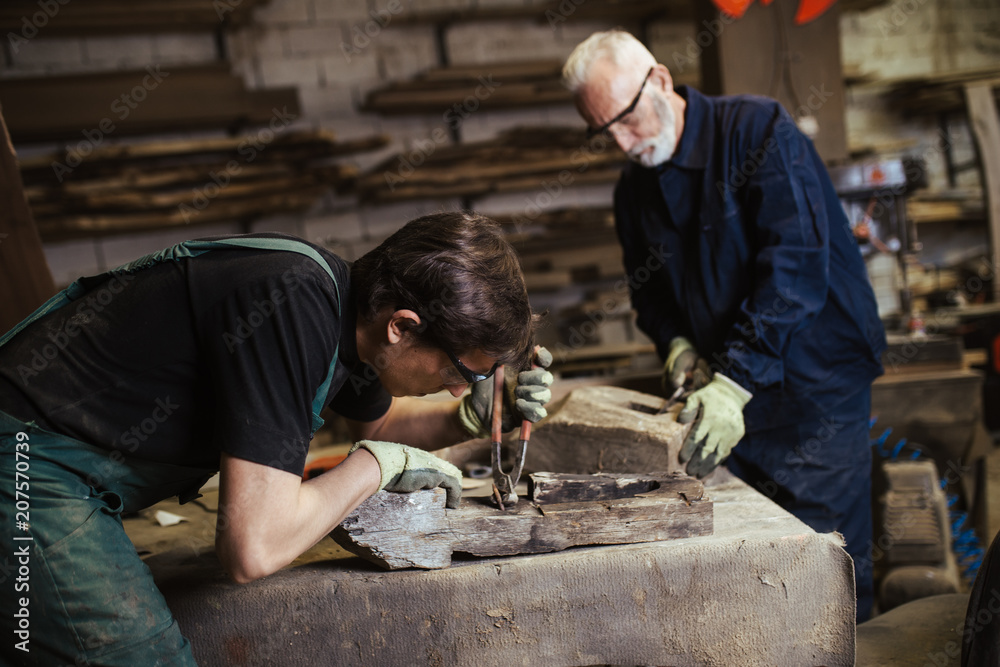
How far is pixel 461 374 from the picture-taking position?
1607 millimetres

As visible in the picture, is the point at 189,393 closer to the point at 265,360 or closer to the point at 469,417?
the point at 265,360

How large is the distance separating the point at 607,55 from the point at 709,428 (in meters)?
1.25

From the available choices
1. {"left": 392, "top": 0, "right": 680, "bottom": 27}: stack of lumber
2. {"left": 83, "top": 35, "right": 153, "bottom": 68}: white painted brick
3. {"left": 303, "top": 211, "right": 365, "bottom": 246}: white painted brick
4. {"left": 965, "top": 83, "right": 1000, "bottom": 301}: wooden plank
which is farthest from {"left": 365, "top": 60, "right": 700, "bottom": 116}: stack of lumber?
{"left": 965, "top": 83, "right": 1000, "bottom": 301}: wooden plank

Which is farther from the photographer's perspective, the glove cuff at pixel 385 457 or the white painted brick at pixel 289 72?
the white painted brick at pixel 289 72

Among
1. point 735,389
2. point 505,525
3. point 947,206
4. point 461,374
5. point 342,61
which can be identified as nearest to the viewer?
point 461,374

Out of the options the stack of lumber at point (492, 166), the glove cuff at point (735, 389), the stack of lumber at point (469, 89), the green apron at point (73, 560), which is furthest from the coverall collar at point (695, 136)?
the stack of lumber at point (469, 89)

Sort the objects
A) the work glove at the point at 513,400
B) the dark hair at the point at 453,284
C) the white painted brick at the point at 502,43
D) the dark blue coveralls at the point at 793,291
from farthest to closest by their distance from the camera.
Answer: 1. the white painted brick at the point at 502,43
2. the dark blue coveralls at the point at 793,291
3. the work glove at the point at 513,400
4. the dark hair at the point at 453,284

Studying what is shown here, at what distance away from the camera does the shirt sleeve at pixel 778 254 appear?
2277mm

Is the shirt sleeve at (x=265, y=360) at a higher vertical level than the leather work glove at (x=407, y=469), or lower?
higher

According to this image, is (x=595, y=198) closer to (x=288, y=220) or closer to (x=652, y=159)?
(x=288, y=220)

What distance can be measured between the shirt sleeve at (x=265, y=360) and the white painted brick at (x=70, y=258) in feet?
14.9

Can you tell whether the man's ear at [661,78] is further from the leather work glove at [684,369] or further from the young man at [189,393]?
the young man at [189,393]

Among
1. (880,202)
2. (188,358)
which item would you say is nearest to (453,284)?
(188,358)

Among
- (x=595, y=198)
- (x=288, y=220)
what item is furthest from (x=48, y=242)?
(x=595, y=198)
